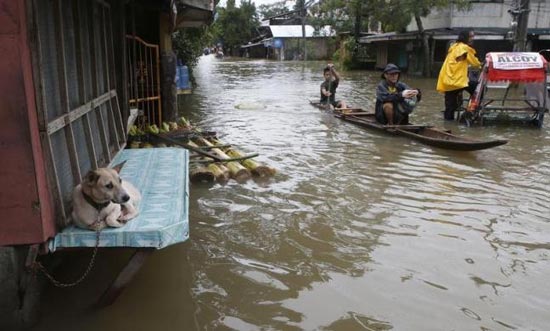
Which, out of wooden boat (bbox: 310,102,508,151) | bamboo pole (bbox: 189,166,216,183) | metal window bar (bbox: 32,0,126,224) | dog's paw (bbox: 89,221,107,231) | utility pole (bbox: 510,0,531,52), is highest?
utility pole (bbox: 510,0,531,52)

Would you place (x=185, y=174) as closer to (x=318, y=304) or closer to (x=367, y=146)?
(x=318, y=304)

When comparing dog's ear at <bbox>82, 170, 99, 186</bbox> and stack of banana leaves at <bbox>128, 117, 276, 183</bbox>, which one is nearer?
dog's ear at <bbox>82, 170, 99, 186</bbox>

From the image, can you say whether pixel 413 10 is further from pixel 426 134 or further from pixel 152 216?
pixel 152 216

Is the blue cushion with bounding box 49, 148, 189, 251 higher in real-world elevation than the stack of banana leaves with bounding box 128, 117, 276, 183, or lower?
higher

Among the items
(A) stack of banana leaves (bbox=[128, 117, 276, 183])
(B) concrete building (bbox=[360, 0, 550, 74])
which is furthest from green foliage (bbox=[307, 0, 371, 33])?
(A) stack of banana leaves (bbox=[128, 117, 276, 183])

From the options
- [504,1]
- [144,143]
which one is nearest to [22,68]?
[144,143]

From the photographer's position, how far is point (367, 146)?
1012 cm

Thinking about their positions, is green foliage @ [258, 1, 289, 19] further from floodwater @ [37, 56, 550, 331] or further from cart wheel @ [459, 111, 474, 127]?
floodwater @ [37, 56, 550, 331]

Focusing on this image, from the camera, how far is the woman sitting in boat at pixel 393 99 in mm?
10555

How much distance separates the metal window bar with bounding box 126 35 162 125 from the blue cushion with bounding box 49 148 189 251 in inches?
145

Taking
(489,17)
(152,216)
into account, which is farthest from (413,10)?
(152,216)

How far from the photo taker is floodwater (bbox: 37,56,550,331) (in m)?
3.96

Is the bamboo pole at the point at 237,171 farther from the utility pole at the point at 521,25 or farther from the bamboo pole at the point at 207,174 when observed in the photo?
the utility pole at the point at 521,25

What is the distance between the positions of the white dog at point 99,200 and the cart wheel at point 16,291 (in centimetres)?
40
